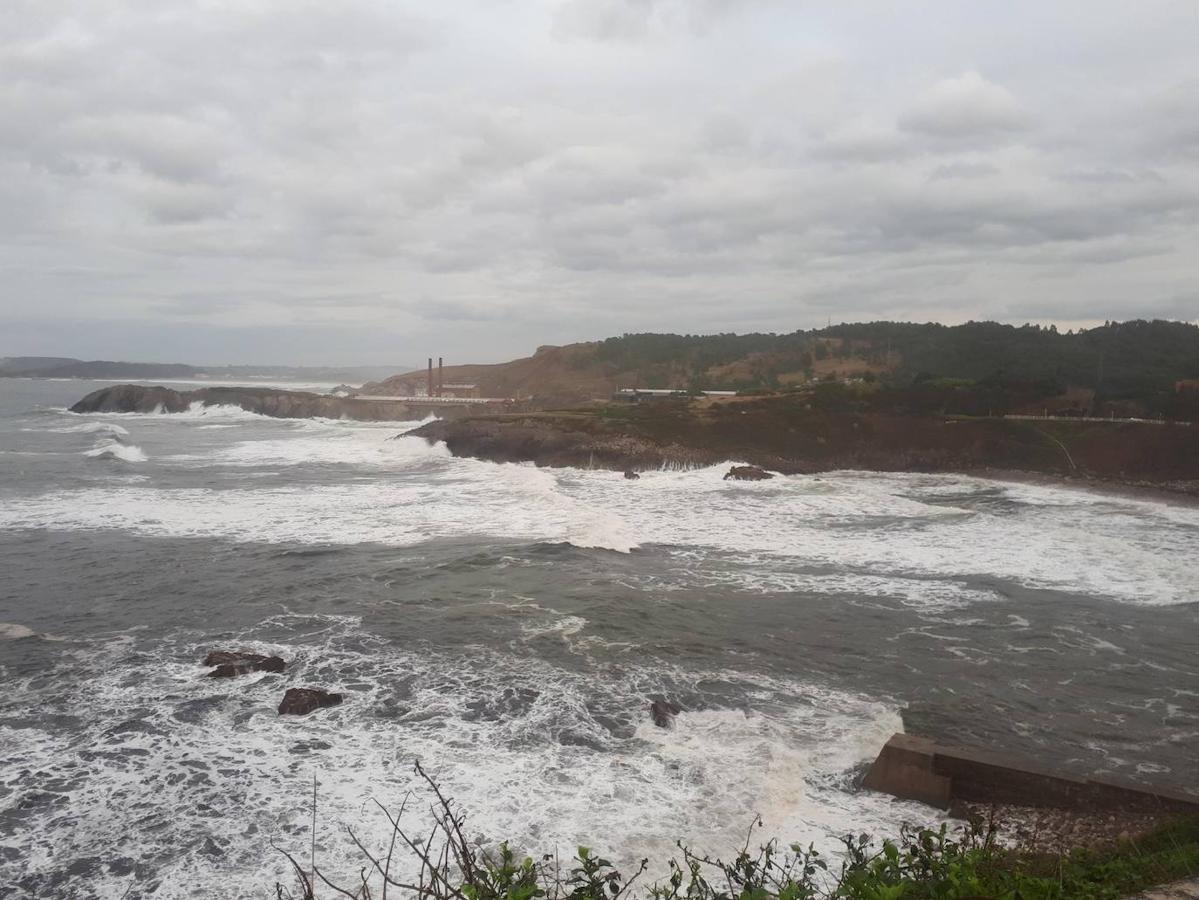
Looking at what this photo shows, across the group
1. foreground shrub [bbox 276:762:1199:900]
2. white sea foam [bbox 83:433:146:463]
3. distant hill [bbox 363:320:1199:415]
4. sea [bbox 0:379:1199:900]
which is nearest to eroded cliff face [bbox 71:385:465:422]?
distant hill [bbox 363:320:1199:415]

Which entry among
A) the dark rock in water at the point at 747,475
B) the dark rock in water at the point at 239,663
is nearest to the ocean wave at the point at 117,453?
the dark rock in water at the point at 747,475

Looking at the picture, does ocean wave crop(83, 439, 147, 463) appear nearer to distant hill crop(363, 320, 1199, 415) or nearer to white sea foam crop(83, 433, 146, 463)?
white sea foam crop(83, 433, 146, 463)

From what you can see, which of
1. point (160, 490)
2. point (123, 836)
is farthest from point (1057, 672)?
point (160, 490)

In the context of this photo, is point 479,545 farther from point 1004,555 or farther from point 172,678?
point 1004,555

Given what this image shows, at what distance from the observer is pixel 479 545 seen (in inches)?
843

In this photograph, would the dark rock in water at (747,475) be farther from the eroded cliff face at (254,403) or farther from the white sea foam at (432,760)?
the eroded cliff face at (254,403)

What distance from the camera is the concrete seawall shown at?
8461 millimetres

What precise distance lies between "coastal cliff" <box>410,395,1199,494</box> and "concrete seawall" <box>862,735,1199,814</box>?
29238mm

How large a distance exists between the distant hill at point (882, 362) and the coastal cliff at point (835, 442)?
8.14m

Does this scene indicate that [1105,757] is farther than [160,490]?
No

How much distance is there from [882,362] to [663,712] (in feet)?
254

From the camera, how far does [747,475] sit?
114ft

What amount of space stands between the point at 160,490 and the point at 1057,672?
95.0ft

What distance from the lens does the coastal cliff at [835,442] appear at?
3641cm
